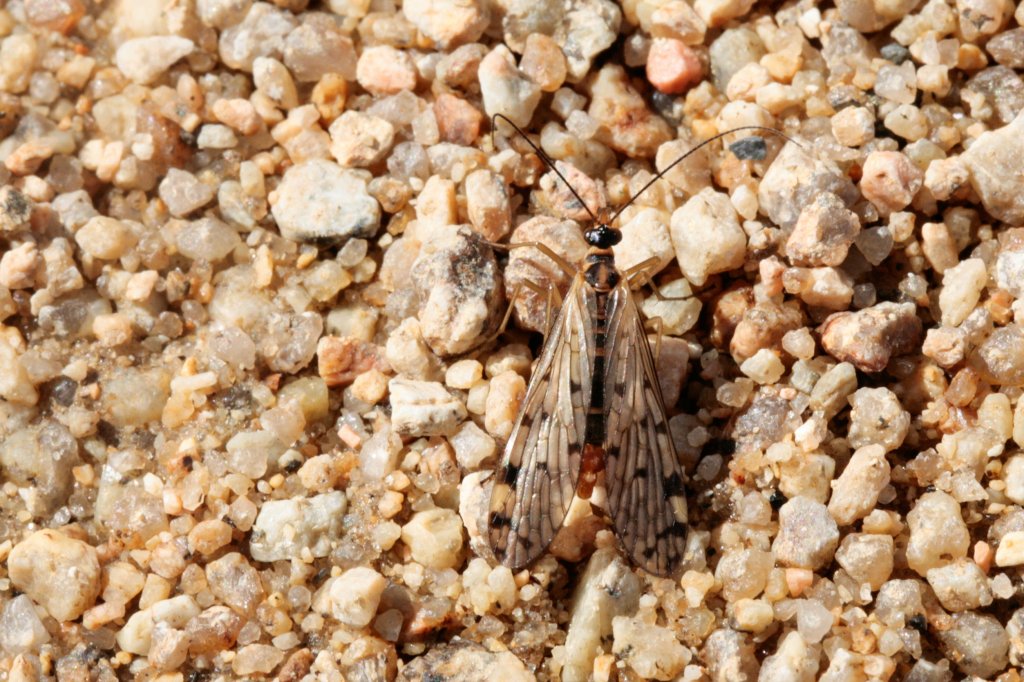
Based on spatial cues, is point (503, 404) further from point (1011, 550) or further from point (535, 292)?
point (1011, 550)

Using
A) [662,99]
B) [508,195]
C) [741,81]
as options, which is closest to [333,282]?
[508,195]

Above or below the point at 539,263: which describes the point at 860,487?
below

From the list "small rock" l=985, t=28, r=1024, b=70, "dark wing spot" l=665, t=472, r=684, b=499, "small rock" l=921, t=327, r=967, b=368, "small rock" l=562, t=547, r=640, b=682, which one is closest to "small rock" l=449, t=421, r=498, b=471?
"small rock" l=562, t=547, r=640, b=682

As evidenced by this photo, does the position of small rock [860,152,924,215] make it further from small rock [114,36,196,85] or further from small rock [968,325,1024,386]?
small rock [114,36,196,85]

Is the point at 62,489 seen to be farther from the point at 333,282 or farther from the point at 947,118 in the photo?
the point at 947,118

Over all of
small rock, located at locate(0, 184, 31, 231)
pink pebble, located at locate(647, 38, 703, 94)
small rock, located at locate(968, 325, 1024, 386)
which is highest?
pink pebble, located at locate(647, 38, 703, 94)

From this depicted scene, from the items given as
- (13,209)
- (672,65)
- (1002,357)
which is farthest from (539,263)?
(13,209)
